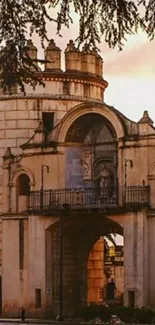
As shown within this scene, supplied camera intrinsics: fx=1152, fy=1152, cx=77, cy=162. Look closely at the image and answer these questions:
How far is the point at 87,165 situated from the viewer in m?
50.0

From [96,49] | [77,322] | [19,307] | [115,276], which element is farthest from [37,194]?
[96,49]

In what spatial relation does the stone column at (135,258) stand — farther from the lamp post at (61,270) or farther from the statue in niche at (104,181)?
the lamp post at (61,270)

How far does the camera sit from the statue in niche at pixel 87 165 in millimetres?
49812

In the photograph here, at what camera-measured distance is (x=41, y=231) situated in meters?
49.8

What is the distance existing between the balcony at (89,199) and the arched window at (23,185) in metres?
1.04

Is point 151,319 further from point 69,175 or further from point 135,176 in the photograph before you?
point 69,175

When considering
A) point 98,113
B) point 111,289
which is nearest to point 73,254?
point 98,113

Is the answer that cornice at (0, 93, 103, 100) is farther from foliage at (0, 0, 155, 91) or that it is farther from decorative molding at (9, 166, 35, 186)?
foliage at (0, 0, 155, 91)

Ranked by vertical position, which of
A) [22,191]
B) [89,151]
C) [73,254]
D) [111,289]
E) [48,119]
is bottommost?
[111,289]

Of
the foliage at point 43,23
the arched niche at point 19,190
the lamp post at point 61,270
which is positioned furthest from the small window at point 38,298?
the foliage at point 43,23

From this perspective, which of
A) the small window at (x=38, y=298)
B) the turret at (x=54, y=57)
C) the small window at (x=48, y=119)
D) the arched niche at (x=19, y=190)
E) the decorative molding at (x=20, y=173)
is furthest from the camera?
the small window at (x=48, y=119)

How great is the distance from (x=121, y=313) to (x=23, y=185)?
1112cm

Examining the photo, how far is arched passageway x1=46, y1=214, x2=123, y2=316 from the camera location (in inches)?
1929

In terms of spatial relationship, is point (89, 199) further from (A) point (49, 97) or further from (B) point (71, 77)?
(B) point (71, 77)
